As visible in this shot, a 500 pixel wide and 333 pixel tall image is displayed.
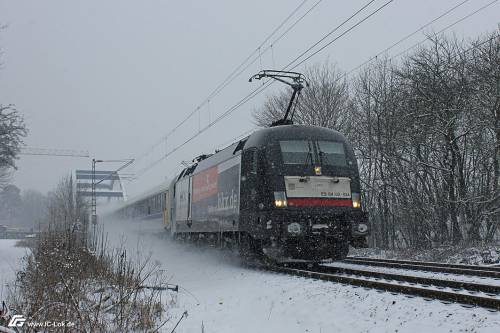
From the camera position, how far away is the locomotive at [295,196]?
36.5 ft

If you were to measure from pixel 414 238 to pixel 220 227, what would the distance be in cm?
1041

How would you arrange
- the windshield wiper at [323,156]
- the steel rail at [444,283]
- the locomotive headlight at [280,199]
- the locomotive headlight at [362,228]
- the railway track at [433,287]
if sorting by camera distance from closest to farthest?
the railway track at [433,287], the steel rail at [444,283], the locomotive headlight at [280,199], the locomotive headlight at [362,228], the windshield wiper at [323,156]

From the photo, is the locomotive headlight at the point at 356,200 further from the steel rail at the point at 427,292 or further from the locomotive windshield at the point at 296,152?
the steel rail at the point at 427,292

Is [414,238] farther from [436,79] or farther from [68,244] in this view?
[68,244]

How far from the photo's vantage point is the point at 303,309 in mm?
7465

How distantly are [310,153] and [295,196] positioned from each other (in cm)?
118

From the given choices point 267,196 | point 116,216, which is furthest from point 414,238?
point 116,216

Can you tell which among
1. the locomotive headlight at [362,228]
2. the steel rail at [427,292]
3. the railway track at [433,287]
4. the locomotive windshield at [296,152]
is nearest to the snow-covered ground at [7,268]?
the steel rail at [427,292]

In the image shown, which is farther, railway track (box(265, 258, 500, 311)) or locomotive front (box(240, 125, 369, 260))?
locomotive front (box(240, 125, 369, 260))

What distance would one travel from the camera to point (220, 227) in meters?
14.2

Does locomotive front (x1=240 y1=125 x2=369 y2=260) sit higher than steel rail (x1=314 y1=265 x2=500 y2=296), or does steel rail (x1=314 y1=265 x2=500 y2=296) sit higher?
locomotive front (x1=240 y1=125 x2=369 y2=260)

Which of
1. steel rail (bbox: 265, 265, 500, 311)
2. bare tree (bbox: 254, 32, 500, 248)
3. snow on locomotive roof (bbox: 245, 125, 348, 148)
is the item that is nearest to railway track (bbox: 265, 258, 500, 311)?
steel rail (bbox: 265, 265, 500, 311)

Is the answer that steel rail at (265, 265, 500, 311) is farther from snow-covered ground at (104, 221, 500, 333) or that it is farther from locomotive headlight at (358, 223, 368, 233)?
locomotive headlight at (358, 223, 368, 233)

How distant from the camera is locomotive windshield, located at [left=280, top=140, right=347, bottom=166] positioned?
1171 cm
